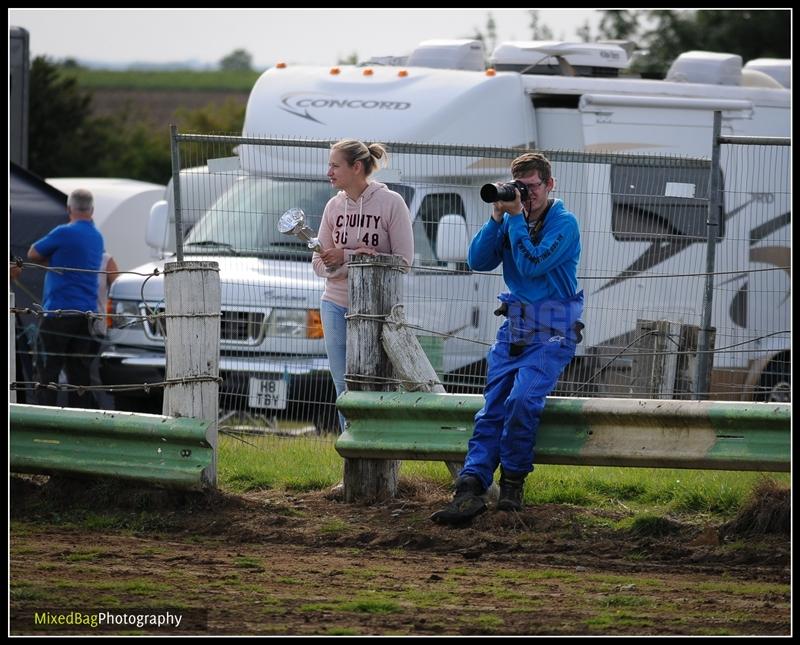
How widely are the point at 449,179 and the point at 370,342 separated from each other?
11.4ft

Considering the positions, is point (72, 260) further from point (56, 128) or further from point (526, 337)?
point (56, 128)

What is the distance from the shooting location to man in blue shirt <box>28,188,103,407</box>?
10.8 metres

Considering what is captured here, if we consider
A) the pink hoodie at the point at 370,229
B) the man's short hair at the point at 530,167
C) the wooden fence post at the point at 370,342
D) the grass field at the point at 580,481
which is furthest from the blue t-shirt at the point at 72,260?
the man's short hair at the point at 530,167

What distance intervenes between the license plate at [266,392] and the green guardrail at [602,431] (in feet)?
8.15

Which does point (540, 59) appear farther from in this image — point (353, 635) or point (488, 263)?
point (353, 635)

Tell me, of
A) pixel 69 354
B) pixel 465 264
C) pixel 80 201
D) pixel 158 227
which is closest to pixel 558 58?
pixel 465 264

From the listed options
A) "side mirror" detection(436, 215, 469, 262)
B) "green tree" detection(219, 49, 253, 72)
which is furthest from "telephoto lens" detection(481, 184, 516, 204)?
"green tree" detection(219, 49, 253, 72)

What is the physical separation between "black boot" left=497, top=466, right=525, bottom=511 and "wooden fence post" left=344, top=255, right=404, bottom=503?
31.6 inches

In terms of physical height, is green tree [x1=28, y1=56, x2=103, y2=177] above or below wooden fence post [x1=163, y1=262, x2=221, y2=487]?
above

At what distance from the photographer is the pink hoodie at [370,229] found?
7332 mm

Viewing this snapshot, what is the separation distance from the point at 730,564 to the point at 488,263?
6.34 feet

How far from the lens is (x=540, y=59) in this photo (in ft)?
39.7

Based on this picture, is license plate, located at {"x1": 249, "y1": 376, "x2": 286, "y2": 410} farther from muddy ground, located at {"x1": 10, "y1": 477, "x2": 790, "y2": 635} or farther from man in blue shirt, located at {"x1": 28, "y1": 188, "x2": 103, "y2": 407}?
muddy ground, located at {"x1": 10, "y1": 477, "x2": 790, "y2": 635}

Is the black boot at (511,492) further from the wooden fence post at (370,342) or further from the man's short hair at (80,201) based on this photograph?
the man's short hair at (80,201)
